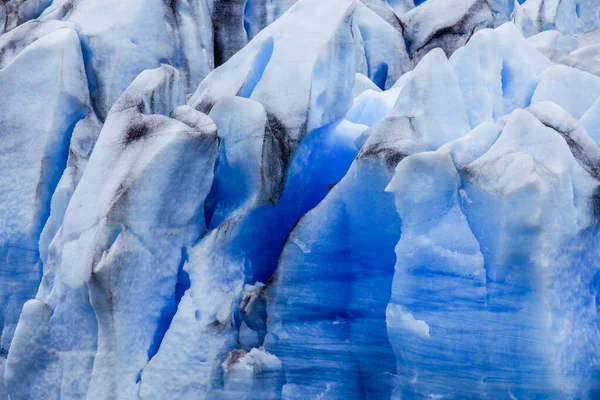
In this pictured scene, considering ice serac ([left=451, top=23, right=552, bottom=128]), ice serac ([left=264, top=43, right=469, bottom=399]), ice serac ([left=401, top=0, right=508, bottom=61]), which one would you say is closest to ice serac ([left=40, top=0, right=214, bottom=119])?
ice serac ([left=401, top=0, right=508, bottom=61])

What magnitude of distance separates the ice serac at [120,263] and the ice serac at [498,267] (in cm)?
145

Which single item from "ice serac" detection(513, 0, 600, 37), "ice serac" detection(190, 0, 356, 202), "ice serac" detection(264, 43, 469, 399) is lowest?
"ice serac" detection(513, 0, 600, 37)

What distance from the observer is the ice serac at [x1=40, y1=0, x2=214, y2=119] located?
728cm

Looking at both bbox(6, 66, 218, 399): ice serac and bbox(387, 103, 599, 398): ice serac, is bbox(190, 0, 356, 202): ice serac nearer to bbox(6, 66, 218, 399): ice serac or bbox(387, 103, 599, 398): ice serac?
bbox(6, 66, 218, 399): ice serac

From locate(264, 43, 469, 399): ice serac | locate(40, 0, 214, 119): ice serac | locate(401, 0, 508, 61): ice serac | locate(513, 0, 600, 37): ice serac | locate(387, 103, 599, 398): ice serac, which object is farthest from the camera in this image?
locate(401, 0, 508, 61): ice serac

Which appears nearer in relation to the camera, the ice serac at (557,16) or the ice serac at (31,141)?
the ice serac at (31,141)

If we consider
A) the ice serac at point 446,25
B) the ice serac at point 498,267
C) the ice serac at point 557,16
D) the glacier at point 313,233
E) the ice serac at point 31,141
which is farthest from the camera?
the ice serac at point 446,25

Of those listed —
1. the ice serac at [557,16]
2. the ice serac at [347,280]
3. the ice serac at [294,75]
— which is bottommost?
the ice serac at [557,16]

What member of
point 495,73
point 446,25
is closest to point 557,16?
point 446,25

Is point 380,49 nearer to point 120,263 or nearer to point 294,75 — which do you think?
point 294,75

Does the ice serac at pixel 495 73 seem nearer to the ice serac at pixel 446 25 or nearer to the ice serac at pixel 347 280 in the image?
the ice serac at pixel 347 280

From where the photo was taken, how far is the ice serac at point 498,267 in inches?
167

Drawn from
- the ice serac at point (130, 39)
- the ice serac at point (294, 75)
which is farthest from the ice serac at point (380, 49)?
the ice serac at point (294, 75)

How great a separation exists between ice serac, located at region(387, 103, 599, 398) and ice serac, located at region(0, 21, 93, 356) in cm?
323
